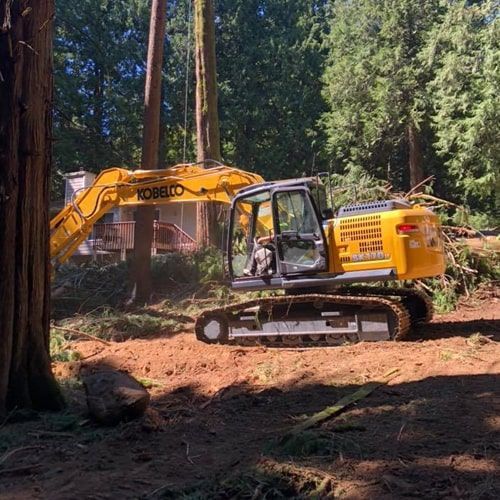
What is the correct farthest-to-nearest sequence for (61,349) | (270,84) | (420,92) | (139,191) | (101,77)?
(101,77) → (270,84) → (420,92) → (139,191) → (61,349)

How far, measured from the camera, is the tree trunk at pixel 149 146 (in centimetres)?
1423

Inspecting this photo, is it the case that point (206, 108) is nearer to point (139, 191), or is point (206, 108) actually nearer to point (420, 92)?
point (139, 191)

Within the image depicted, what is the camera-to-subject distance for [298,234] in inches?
364

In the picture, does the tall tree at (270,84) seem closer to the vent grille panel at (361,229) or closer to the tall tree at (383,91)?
the tall tree at (383,91)

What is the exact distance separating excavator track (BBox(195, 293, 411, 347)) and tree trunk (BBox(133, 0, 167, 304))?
455 cm

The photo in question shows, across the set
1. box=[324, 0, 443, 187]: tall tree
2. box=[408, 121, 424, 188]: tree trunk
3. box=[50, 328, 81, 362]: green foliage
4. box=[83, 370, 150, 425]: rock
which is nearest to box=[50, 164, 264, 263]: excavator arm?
box=[50, 328, 81, 362]: green foliage

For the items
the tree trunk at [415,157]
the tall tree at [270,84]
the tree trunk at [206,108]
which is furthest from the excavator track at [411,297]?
the tall tree at [270,84]

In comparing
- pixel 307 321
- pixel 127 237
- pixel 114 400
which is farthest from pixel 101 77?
pixel 114 400

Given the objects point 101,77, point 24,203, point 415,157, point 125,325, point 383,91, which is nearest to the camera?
point 24,203

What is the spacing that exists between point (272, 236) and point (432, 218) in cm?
251

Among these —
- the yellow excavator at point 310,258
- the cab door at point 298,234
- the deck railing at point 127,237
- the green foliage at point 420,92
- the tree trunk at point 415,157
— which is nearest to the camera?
the yellow excavator at point 310,258

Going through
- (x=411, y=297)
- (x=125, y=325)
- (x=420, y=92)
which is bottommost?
(x=125, y=325)

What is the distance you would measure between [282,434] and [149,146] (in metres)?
10.4

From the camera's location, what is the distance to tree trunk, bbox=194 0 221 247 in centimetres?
1588
